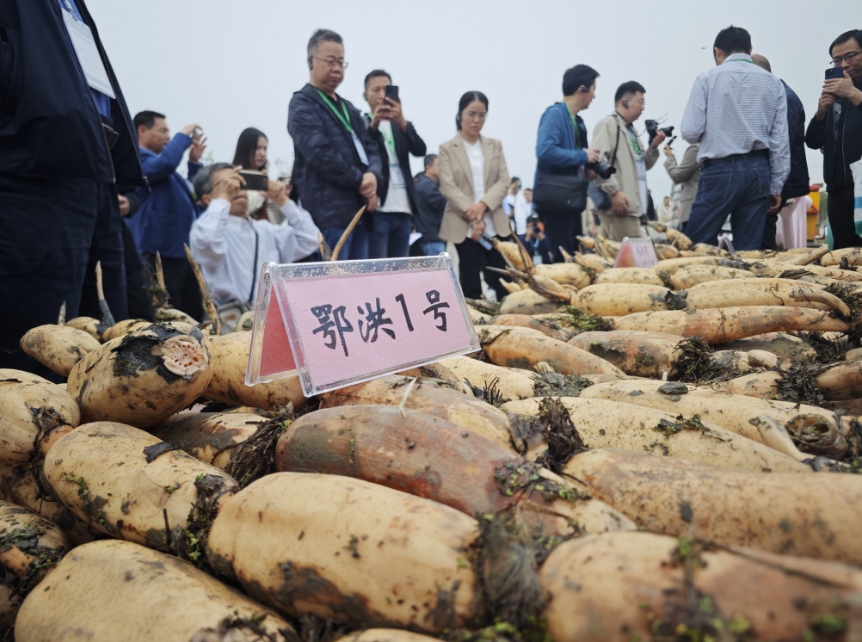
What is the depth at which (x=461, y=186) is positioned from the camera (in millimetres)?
6371

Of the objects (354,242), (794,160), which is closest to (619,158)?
(794,160)

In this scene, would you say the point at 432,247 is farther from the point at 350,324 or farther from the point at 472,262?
the point at 350,324

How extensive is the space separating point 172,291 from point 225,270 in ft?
1.61

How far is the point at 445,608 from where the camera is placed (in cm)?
101

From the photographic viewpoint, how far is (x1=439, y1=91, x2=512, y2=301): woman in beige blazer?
620 centimetres

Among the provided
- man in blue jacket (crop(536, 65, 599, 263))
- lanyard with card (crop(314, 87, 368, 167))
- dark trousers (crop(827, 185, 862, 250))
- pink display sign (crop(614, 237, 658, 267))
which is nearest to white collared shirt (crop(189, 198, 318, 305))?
lanyard with card (crop(314, 87, 368, 167))

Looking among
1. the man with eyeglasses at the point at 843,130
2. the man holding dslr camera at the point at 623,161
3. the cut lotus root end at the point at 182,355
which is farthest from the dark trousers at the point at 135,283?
the man with eyeglasses at the point at 843,130

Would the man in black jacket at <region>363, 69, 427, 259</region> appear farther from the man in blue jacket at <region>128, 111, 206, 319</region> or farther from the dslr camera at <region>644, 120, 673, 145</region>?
the dslr camera at <region>644, 120, 673, 145</region>

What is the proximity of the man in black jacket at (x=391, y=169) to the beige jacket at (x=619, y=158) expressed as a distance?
2115 mm

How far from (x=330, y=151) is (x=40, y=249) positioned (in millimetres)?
2566

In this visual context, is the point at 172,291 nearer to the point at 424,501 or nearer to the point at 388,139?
the point at 388,139

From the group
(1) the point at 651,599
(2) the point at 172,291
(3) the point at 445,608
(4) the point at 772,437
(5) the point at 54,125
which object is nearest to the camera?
(1) the point at 651,599

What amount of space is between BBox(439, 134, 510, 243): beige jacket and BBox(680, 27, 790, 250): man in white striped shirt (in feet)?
6.28

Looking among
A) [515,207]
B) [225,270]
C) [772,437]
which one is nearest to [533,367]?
[772,437]
